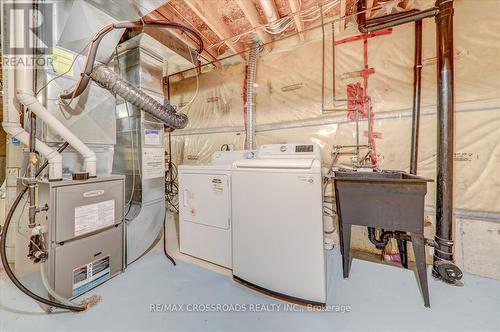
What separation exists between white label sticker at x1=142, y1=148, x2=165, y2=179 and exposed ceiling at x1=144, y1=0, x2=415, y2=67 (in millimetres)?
1287

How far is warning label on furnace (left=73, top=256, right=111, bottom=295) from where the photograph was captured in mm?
1596

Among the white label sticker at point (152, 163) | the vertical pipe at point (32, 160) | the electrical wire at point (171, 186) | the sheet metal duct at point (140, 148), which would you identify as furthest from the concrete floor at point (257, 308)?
the electrical wire at point (171, 186)

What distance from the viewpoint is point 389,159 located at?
2.19 meters

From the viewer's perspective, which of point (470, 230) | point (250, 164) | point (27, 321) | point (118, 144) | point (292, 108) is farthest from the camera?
point (292, 108)

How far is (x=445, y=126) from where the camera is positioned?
5.80 ft

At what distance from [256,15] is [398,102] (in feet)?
5.85

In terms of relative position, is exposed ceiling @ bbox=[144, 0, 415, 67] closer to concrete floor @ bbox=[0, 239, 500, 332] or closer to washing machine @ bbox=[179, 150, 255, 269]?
washing machine @ bbox=[179, 150, 255, 269]

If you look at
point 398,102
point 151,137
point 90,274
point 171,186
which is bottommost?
point 90,274

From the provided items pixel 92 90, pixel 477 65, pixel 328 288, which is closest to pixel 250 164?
pixel 328 288

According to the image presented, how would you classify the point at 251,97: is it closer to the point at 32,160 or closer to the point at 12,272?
the point at 32,160

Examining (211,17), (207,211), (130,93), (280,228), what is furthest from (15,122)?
(280,228)

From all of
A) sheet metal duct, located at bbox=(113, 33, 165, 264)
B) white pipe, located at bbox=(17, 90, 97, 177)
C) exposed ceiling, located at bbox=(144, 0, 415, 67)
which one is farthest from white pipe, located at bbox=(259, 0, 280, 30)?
white pipe, located at bbox=(17, 90, 97, 177)

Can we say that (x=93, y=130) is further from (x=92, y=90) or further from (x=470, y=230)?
(x=470, y=230)

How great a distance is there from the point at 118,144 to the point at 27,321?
5.60 ft
